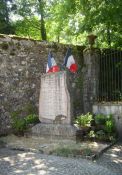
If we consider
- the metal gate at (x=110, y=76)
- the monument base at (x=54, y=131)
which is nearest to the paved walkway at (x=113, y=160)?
the monument base at (x=54, y=131)

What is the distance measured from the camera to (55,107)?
9219 millimetres

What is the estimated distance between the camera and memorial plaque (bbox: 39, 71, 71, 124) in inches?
352

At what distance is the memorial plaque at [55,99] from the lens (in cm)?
895

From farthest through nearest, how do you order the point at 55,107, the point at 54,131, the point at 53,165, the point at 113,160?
the point at 55,107, the point at 54,131, the point at 113,160, the point at 53,165

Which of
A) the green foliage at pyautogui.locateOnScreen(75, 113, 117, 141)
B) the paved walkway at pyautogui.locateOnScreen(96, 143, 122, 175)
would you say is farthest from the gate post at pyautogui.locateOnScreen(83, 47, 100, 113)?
the paved walkway at pyautogui.locateOnScreen(96, 143, 122, 175)

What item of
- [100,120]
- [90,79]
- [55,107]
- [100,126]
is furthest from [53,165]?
[90,79]

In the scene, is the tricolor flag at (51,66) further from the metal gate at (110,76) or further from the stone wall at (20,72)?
the metal gate at (110,76)

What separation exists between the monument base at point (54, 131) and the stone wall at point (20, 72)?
1.12m

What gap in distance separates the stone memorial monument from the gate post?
199 centimetres

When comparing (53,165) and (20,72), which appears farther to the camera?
(20,72)

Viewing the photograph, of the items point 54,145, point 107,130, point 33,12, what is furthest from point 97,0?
point 33,12

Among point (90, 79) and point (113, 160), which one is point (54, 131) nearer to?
point (113, 160)

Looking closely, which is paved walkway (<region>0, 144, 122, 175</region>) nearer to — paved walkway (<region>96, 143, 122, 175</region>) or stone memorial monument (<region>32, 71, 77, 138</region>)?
paved walkway (<region>96, 143, 122, 175</region>)

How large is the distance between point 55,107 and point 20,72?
6.06 feet
